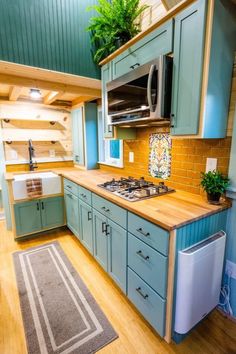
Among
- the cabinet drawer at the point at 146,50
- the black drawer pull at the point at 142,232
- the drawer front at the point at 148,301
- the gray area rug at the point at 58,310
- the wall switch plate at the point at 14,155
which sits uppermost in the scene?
the cabinet drawer at the point at 146,50

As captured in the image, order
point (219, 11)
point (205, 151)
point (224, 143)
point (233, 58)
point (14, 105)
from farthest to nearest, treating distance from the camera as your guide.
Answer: point (14, 105) → point (205, 151) → point (224, 143) → point (233, 58) → point (219, 11)

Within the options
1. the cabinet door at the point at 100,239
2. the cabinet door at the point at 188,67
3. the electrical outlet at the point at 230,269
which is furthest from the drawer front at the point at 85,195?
the electrical outlet at the point at 230,269

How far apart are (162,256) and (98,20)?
2265 mm

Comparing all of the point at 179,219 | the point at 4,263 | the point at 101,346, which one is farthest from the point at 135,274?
the point at 4,263

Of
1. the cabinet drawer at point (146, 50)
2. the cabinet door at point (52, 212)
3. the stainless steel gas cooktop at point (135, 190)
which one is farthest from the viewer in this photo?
the cabinet door at point (52, 212)

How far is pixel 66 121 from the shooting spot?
11.6ft

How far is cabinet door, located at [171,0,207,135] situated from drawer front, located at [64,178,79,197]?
149cm

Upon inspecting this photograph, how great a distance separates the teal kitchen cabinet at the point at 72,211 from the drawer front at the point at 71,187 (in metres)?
0.06

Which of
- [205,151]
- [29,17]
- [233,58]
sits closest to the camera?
[233,58]

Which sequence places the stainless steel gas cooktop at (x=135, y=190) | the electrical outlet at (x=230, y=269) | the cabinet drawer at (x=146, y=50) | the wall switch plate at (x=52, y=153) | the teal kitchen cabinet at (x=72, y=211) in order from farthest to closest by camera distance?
the wall switch plate at (x=52, y=153), the teal kitchen cabinet at (x=72, y=211), the stainless steel gas cooktop at (x=135, y=190), the electrical outlet at (x=230, y=269), the cabinet drawer at (x=146, y=50)

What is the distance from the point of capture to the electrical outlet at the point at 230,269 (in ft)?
5.02

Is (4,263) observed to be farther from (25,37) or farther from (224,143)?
(224,143)

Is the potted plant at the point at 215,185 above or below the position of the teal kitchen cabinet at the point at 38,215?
above

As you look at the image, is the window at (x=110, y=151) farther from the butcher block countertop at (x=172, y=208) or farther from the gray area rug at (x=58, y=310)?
the gray area rug at (x=58, y=310)
